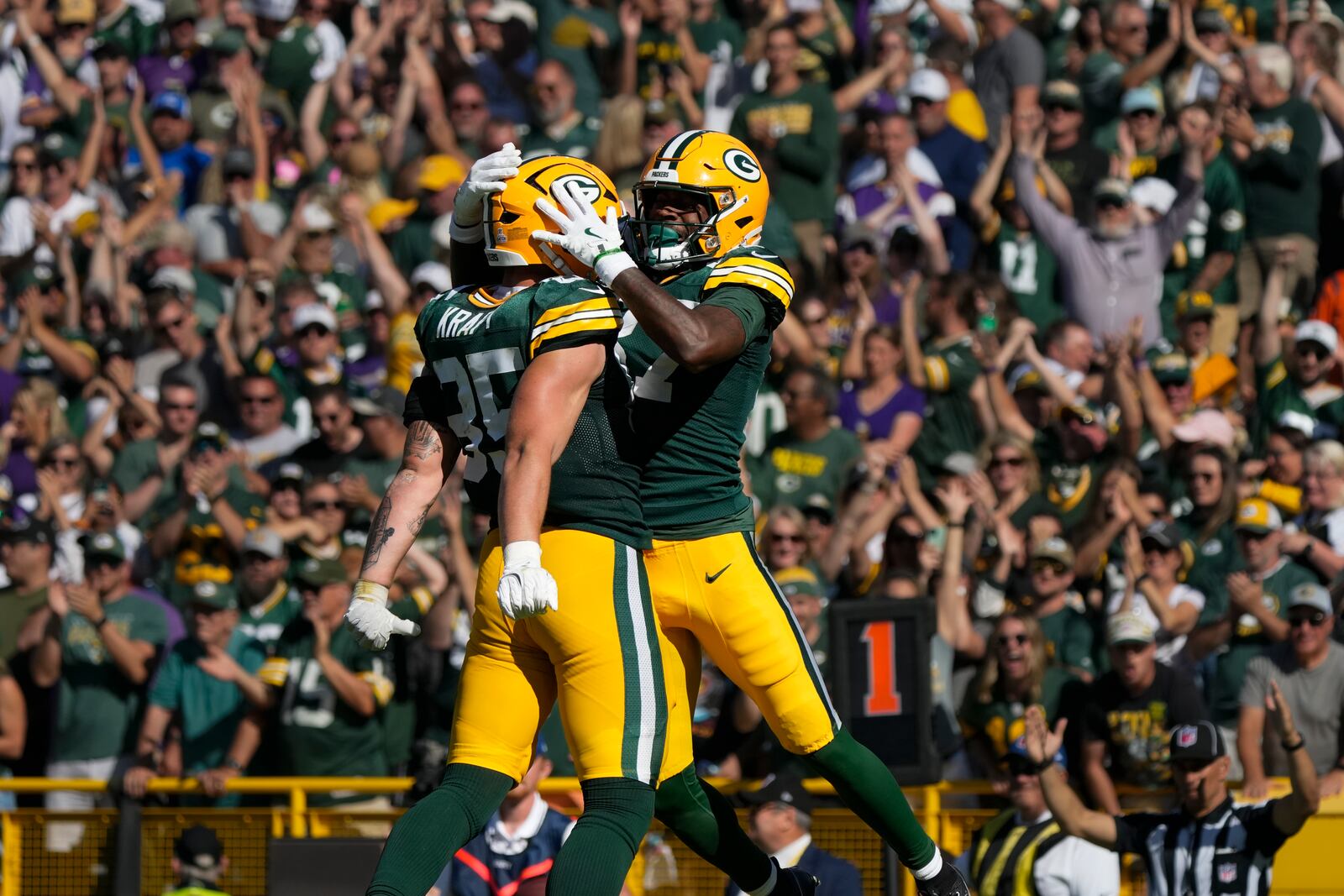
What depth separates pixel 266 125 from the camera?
15148mm

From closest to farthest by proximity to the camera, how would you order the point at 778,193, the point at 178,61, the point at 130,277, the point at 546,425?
1. the point at 546,425
2. the point at 778,193
3. the point at 130,277
4. the point at 178,61

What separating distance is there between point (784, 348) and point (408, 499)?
19.0ft

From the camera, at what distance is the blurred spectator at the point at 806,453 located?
430 inches

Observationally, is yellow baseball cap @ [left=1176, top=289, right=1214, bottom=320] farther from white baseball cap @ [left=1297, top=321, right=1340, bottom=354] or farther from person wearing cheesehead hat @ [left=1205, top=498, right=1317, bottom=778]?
person wearing cheesehead hat @ [left=1205, top=498, right=1317, bottom=778]

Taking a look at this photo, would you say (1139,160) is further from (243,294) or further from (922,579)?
(243,294)

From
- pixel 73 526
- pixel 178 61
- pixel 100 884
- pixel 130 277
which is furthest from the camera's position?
pixel 178 61

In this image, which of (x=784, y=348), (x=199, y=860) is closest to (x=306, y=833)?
(x=199, y=860)

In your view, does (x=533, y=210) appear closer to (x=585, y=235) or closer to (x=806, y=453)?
(x=585, y=235)

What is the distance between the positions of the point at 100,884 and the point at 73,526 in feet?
9.60

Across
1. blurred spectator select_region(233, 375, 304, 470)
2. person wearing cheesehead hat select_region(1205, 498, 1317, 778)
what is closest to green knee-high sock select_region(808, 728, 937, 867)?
person wearing cheesehead hat select_region(1205, 498, 1317, 778)

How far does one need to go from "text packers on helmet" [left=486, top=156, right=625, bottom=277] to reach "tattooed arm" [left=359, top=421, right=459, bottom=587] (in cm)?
55

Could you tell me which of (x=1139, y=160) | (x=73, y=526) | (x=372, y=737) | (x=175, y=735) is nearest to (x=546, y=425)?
(x=372, y=737)

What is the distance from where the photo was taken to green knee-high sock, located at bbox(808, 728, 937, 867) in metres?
6.35

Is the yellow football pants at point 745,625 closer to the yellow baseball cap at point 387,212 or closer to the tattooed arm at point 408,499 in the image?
the tattooed arm at point 408,499
